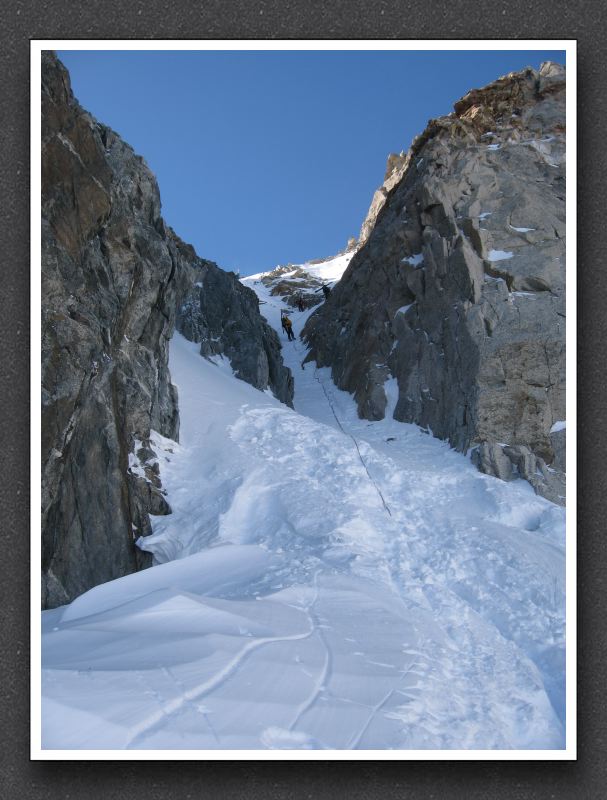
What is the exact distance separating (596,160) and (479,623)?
568 centimetres

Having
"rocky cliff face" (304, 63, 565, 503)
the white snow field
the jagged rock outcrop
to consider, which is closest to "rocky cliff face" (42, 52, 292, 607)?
the white snow field

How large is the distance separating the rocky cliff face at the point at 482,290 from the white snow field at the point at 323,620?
2.26 metres

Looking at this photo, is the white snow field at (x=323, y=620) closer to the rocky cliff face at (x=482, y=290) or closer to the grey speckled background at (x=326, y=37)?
the grey speckled background at (x=326, y=37)

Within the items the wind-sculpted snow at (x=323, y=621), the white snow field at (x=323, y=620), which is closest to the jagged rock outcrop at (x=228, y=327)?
the white snow field at (x=323, y=620)

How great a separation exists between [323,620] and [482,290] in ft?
42.5

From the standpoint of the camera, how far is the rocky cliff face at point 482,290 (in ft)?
47.9

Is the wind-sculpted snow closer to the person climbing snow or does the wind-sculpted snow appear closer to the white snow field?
the white snow field

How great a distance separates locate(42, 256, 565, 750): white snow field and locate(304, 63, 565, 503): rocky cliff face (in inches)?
88.8

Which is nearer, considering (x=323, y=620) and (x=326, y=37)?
(x=326, y=37)

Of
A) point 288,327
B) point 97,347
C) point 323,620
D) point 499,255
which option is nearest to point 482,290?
point 499,255

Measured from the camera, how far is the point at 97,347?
9148mm

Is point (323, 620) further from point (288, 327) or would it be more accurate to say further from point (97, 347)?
point (288, 327)

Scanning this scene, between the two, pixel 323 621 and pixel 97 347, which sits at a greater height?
pixel 97 347

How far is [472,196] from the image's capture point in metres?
18.7
